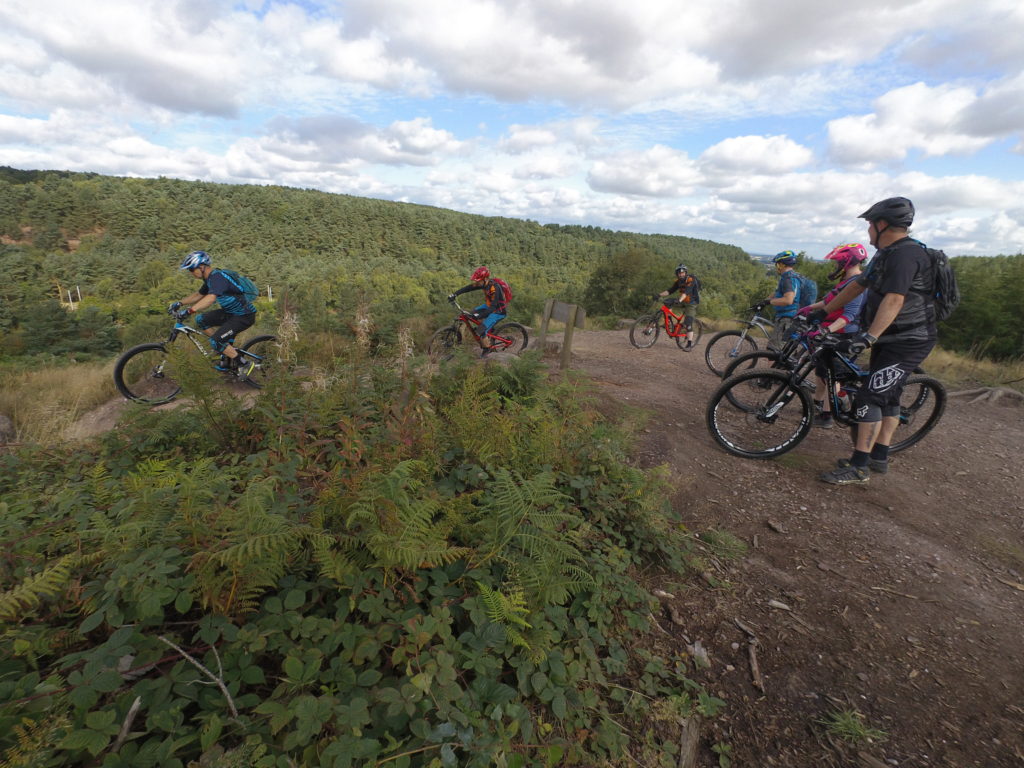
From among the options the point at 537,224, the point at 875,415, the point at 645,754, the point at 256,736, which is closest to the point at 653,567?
the point at 645,754

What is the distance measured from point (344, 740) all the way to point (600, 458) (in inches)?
95.7

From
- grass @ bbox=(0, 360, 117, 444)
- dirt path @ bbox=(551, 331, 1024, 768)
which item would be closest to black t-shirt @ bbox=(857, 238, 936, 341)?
dirt path @ bbox=(551, 331, 1024, 768)

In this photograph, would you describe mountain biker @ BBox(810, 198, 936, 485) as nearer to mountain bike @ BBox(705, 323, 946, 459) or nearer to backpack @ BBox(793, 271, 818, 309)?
mountain bike @ BBox(705, 323, 946, 459)

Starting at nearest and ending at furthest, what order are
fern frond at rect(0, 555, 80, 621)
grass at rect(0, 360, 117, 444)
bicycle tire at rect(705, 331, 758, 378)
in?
fern frond at rect(0, 555, 80, 621) → grass at rect(0, 360, 117, 444) → bicycle tire at rect(705, 331, 758, 378)

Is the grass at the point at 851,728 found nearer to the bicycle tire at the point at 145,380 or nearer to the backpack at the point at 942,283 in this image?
the backpack at the point at 942,283

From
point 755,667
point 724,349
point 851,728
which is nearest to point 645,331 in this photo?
point 724,349

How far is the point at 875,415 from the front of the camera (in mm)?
4055

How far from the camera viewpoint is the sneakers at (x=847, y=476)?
4117 millimetres

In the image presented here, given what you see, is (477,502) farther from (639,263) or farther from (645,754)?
(639,263)

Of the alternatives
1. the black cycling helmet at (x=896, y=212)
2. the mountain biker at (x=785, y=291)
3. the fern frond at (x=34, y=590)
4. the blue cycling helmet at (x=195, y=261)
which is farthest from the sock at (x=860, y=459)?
the blue cycling helmet at (x=195, y=261)

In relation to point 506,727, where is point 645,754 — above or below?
below

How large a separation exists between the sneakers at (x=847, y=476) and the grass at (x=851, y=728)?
103 inches

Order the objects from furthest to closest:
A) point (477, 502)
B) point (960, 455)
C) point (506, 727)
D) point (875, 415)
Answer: point (960, 455) < point (875, 415) < point (477, 502) < point (506, 727)

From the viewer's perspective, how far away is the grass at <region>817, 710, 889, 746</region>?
194 centimetres
